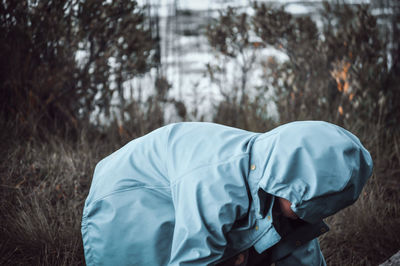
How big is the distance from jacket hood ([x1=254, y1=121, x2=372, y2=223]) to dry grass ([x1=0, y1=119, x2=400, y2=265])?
106cm

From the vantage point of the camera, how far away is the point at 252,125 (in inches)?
137

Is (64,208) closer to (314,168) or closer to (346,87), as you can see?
(314,168)

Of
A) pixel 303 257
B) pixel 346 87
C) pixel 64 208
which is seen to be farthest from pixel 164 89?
pixel 303 257

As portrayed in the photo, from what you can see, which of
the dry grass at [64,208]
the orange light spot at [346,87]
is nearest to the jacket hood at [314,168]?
the dry grass at [64,208]

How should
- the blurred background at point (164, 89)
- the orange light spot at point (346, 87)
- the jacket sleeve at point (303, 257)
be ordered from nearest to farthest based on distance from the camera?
1. the jacket sleeve at point (303, 257)
2. the blurred background at point (164, 89)
3. the orange light spot at point (346, 87)

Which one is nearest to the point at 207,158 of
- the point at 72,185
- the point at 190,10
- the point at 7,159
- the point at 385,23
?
the point at 72,185

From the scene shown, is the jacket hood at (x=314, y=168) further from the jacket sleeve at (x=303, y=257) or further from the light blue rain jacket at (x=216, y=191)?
the jacket sleeve at (x=303, y=257)

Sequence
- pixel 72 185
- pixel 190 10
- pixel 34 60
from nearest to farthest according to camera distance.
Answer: pixel 72 185
pixel 34 60
pixel 190 10

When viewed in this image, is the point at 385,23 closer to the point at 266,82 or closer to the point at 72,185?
the point at 266,82

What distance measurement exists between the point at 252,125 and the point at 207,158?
2112 millimetres

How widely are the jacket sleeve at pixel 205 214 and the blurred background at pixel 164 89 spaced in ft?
3.18

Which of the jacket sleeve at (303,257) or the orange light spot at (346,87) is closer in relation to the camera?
the jacket sleeve at (303,257)

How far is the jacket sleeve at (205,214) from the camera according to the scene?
51.6 inches

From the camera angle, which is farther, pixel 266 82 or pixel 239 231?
pixel 266 82
